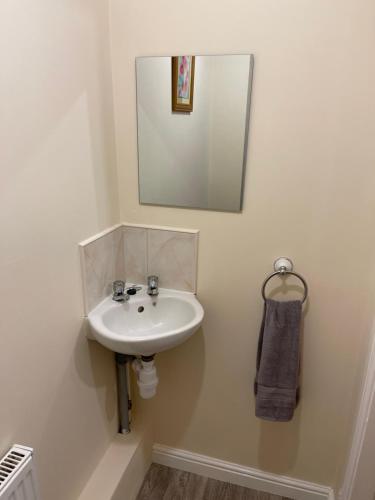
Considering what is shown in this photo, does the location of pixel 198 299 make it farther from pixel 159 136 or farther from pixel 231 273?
pixel 159 136

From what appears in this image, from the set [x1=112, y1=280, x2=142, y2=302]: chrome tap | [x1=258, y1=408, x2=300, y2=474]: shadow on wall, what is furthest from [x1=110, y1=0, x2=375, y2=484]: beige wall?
[x1=112, y1=280, x2=142, y2=302]: chrome tap

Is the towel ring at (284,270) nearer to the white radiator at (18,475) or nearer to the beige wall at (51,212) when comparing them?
the beige wall at (51,212)

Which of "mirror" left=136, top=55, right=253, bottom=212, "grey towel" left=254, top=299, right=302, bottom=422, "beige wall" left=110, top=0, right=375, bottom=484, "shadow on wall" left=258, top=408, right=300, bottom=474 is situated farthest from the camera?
"shadow on wall" left=258, top=408, right=300, bottom=474

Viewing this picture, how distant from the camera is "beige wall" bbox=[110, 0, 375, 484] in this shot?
124 centimetres

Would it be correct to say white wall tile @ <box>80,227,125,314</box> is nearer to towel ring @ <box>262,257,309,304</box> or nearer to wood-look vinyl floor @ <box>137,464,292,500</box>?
towel ring @ <box>262,257,309,304</box>

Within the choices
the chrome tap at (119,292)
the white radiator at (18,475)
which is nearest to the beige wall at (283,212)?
the chrome tap at (119,292)

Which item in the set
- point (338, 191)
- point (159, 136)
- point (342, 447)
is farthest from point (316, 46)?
point (342, 447)

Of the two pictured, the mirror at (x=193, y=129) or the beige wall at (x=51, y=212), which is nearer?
the beige wall at (x=51, y=212)

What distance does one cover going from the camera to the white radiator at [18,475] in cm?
94

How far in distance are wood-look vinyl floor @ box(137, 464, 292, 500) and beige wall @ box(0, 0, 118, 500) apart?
0.47 meters

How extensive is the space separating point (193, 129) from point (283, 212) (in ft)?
1.62

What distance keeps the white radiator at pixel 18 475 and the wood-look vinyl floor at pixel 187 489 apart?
96cm

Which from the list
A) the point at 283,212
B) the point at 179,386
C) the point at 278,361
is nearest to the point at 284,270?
the point at 283,212

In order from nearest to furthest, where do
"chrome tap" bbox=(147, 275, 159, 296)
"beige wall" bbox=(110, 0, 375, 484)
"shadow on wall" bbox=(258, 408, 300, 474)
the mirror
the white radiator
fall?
the white radiator
"beige wall" bbox=(110, 0, 375, 484)
the mirror
"chrome tap" bbox=(147, 275, 159, 296)
"shadow on wall" bbox=(258, 408, 300, 474)
